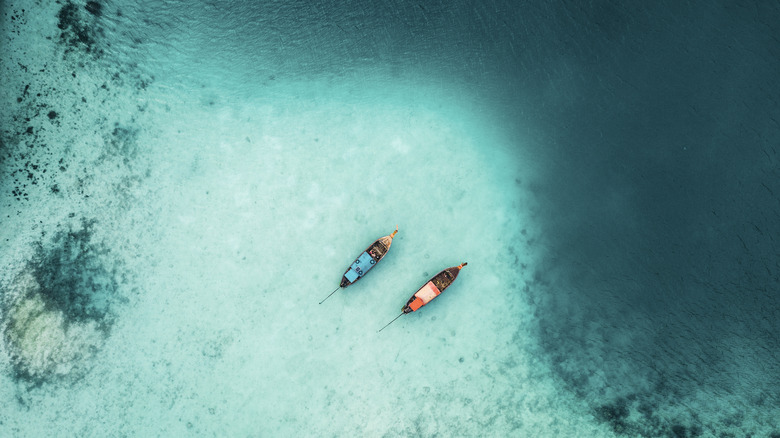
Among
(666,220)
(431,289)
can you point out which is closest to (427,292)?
(431,289)

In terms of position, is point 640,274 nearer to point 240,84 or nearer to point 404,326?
point 404,326

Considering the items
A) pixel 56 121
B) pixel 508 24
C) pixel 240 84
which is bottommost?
pixel 508 24

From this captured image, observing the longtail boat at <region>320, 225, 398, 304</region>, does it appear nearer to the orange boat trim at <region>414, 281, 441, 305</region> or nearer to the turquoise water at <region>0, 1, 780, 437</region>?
the turquoise water at <region>0, 1, 780, 437</region>

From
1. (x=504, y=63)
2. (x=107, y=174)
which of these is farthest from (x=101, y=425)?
(x=504, y=63)

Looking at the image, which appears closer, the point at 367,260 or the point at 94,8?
the point at 367,260

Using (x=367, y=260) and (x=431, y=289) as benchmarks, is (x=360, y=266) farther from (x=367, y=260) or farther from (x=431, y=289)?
(x=431, y=289)

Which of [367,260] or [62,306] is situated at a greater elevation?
[62,306]

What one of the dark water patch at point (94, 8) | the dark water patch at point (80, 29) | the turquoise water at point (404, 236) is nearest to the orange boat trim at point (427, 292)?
the turquoise water at point (404, 236)
